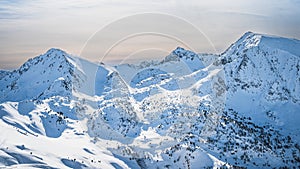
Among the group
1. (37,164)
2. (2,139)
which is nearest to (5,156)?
(37,164)

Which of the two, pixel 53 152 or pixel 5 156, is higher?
pixel 5 156

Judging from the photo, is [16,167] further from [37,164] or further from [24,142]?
[24,142]

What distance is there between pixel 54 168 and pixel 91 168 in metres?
32.5

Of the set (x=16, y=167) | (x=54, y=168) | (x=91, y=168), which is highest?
(x=16, y=167)

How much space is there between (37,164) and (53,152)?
33.4 meters

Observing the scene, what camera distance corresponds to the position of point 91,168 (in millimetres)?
199375

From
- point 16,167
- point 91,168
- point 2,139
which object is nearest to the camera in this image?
point 16,167

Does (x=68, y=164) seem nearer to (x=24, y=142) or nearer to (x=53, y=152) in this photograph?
(x=53, y=152)

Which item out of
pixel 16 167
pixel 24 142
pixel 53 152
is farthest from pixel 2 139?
pixel 16 167

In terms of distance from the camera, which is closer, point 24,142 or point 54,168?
point 54,168

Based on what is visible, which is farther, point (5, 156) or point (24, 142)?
point (24, 142)

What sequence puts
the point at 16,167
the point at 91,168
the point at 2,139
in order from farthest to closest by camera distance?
the point at 91,168
the point at 2,139
the point at 16,167

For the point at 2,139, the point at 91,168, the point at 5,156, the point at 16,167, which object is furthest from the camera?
the point at 91,168

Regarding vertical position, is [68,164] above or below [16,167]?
below
